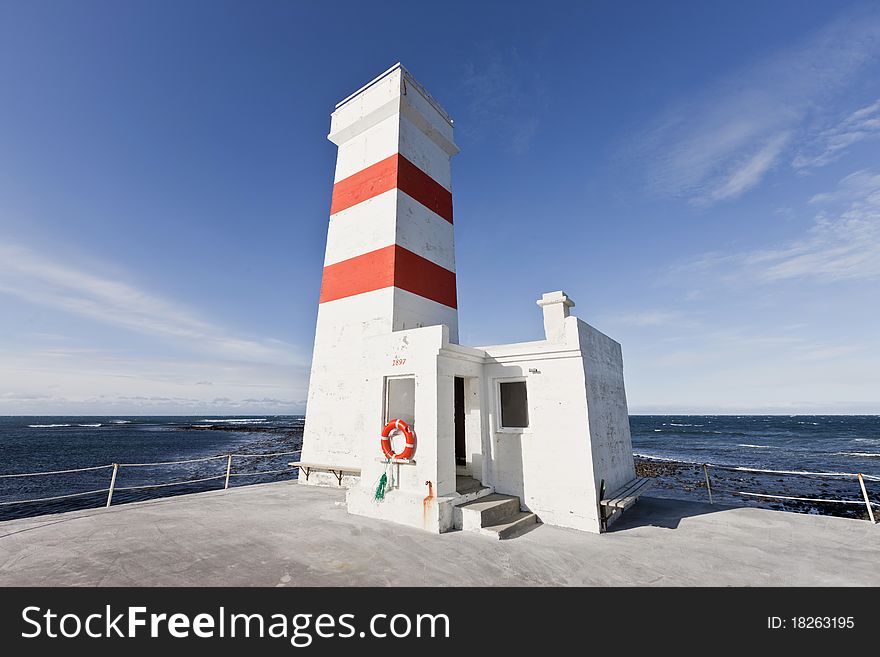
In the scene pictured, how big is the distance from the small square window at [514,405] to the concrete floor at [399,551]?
2037 mm

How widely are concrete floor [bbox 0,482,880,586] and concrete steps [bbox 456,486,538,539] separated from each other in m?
0.22

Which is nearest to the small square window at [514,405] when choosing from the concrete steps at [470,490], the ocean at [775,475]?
the concrete steps at [470,490]

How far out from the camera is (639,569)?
5.28 meters

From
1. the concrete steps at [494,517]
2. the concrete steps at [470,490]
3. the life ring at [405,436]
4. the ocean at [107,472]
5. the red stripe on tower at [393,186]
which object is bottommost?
the ocean at [107,472]

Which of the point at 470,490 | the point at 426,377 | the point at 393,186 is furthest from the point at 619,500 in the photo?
the point at 393,186

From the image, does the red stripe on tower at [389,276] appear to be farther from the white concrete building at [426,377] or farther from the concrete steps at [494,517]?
the concrete steps at [494,517]

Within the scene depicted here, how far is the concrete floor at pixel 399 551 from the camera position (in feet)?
15.9

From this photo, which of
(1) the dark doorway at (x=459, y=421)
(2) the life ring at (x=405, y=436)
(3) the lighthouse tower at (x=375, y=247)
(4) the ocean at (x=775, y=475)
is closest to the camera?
(2) the life ring at (x=405, y=436)

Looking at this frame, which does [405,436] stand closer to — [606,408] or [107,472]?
[606,408]

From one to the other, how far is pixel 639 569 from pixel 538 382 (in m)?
3.55

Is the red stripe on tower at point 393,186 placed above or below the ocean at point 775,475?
above

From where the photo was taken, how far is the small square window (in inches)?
324
